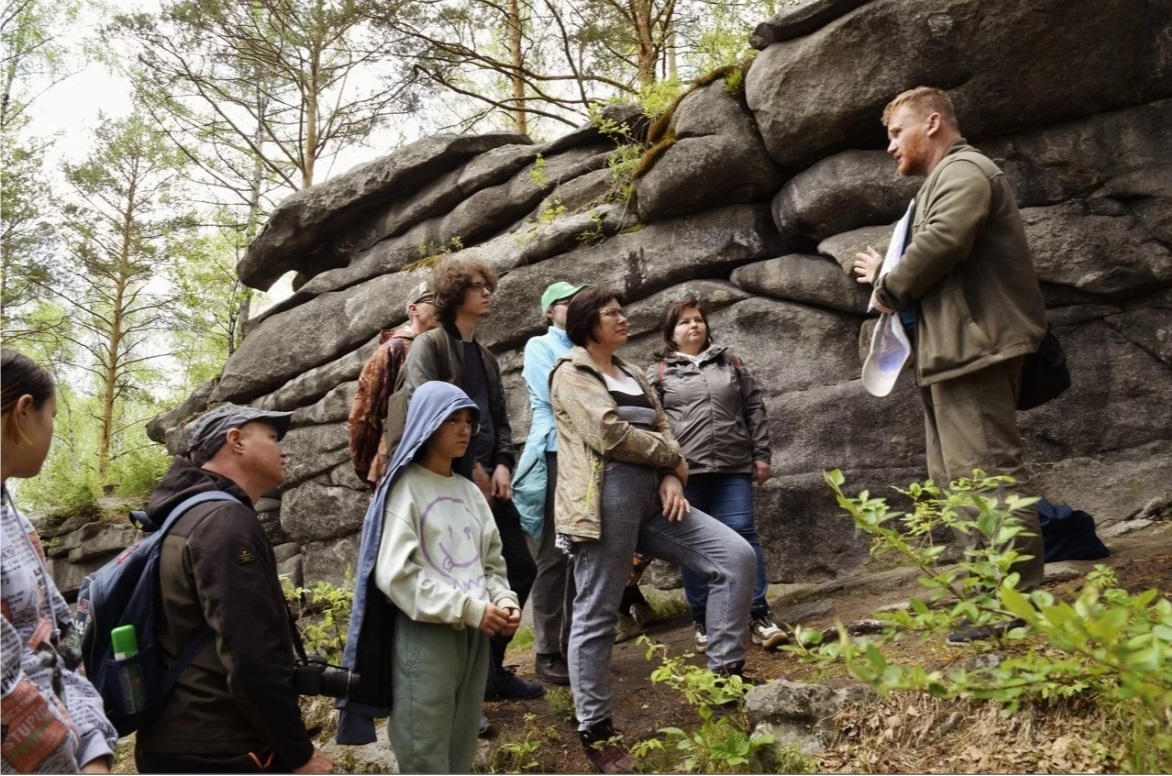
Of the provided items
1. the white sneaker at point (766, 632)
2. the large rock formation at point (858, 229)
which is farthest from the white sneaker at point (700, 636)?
the large rock formation at point (858, 229)

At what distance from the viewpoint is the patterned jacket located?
19.6 ft

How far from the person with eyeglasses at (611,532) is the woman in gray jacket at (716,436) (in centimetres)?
114

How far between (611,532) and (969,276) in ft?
7.64

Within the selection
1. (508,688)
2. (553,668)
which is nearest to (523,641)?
(553,668)

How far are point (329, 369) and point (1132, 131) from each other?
9183 mm

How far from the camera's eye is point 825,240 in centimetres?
874

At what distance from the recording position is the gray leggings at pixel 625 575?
4.69 metres

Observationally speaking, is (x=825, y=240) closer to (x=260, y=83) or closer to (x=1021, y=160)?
(x=1021, y=160)

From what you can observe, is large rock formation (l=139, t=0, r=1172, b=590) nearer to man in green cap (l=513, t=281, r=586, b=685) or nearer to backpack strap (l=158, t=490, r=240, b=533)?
man in green cap (l=513, t=281, r=586, b=685)

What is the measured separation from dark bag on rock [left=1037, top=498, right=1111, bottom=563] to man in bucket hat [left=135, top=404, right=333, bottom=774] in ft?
16.6

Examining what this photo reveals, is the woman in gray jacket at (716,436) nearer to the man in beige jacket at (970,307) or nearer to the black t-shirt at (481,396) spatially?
the black t-shirt at (481,396)

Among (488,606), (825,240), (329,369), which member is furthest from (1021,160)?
(329,369)

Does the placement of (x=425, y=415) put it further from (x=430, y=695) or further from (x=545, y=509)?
(x=545, y=509)

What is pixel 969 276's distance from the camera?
4.77m
